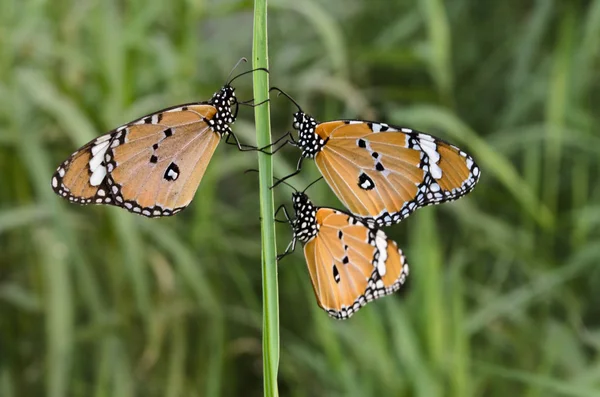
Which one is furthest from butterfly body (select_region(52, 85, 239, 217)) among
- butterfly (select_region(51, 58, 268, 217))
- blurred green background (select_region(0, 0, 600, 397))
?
blurred green background (select_region(0, 0, 600, 397))

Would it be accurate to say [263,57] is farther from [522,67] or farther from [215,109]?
[522,67]

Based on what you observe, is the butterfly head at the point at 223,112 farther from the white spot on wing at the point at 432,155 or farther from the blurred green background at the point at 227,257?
the blurred green background at the point at 227,257

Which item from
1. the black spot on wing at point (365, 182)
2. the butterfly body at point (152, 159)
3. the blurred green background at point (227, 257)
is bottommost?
the black spot on wing at point (365, 182)

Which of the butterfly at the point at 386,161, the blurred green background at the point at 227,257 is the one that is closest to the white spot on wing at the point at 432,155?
the butterfly at the point at 386,161

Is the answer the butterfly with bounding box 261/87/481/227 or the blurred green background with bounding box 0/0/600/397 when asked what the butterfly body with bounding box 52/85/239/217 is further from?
the blurred green background with bounding box 0/0/600/397

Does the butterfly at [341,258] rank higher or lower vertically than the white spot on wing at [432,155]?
lower

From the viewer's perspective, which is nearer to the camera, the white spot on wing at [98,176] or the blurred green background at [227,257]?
the white spot on wing at [98,176]

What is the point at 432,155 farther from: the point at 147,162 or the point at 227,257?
the point at 227,257
